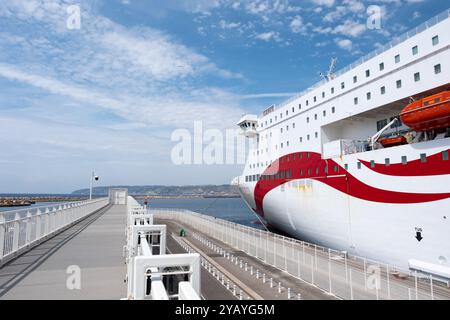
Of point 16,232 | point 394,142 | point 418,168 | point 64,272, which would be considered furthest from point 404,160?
point 16,232

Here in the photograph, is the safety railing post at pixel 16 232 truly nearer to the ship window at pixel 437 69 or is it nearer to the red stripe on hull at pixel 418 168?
the red stripe on hull at pixel 418 168

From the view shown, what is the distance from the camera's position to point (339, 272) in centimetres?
1260

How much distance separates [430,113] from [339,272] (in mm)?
8641

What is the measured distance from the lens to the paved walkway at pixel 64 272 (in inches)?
228

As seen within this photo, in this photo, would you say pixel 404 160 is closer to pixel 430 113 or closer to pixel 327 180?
pixel 430 113

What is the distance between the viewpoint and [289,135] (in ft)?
91.0

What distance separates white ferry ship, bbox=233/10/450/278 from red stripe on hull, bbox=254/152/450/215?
60 millimetres

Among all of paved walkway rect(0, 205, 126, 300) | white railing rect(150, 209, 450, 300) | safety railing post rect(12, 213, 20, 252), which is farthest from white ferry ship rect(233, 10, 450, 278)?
safety railing post rect(12, 213, 20, 252)

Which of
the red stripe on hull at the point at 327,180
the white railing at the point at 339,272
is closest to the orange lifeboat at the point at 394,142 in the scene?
the red stripe on hull at the point at 327,180

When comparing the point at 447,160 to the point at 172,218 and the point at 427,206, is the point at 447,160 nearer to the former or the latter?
the point at 427,206

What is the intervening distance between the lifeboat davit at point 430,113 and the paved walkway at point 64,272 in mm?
14704

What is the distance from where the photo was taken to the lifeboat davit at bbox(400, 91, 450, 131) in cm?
1347
